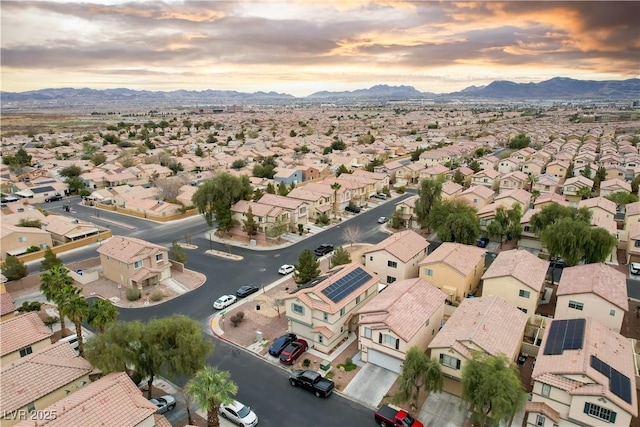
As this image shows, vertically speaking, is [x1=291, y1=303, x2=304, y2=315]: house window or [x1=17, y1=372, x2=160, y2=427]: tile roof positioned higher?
[x1=17, y1=372, x2=160, y2=427]: tile roof

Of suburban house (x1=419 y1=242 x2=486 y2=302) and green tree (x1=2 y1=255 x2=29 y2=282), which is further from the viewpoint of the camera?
green tree (x1=2 y1=255 x2=29 y2=282)

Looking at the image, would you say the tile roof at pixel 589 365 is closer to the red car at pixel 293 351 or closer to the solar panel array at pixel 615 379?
the solar panel array at pixel 615 379

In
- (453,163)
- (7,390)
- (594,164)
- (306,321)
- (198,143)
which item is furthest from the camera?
(198,143)

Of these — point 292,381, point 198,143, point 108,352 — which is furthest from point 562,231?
point 198,143

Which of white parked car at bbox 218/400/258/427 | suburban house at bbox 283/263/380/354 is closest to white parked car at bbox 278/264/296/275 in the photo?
suburban house at bbox 283/263/380/354

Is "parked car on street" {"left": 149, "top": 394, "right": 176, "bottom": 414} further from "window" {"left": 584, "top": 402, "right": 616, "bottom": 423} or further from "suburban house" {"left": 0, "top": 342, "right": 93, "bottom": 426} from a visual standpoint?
"window" {"left": 584, "top": 402, "right": 616, "bottom": 423}

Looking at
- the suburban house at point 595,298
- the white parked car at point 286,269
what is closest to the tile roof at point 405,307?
the suburban house at point 595,298

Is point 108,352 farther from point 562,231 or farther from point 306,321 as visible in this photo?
→ point 562,231
